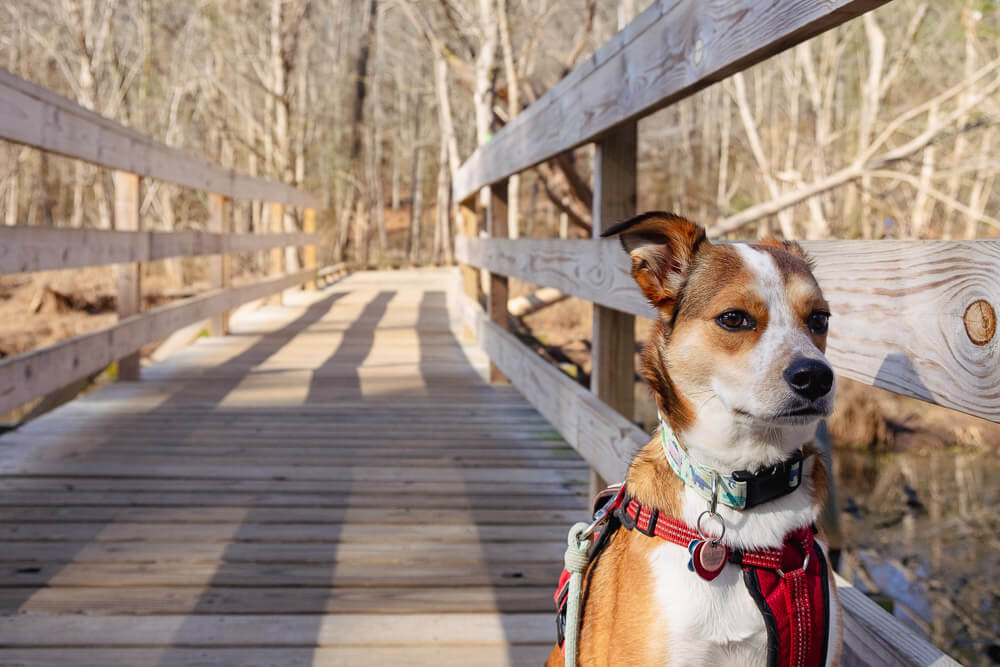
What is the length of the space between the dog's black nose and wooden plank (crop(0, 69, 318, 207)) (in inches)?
126

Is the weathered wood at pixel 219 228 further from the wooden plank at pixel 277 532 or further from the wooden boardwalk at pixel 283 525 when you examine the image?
the wooden plank at pixel 277 532

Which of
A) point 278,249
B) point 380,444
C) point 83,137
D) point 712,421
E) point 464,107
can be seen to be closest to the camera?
point 712,421

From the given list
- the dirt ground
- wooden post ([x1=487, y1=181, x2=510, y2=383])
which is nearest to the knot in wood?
wooden post ([x1=487, y1=181, x2=510, y2=383])

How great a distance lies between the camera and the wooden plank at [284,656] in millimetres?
2314

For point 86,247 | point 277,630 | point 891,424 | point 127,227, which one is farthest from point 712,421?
point 891,424

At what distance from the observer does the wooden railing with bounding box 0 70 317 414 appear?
3.65 m

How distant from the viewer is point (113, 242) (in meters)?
4.98

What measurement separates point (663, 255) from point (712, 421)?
1.12 feet

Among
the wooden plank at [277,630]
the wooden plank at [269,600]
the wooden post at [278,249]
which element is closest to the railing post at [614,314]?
the wooden plank at [269,600]

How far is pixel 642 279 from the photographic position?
5.51 feet

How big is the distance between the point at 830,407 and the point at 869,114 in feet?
31.7

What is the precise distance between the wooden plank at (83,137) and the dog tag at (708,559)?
3.20m

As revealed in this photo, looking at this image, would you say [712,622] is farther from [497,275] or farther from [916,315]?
[497,275]

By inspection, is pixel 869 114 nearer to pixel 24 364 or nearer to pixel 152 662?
pixel 24 364
